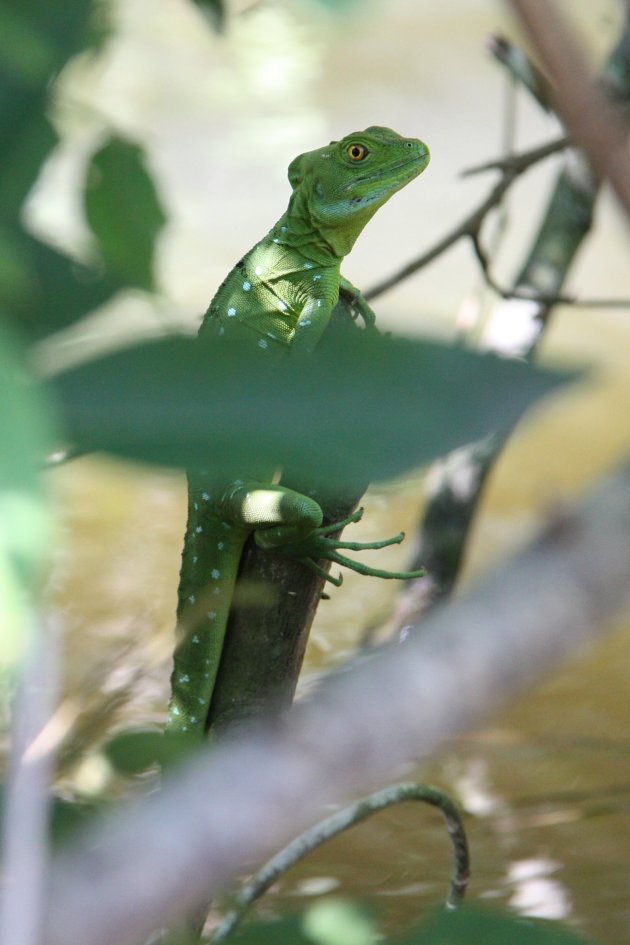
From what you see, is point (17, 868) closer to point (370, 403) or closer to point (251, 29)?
point (370, 403)

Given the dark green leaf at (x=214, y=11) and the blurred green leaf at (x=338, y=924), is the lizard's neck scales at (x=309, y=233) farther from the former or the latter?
the blurred green leaf at (x=338, y=924)

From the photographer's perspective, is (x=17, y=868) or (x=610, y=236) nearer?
(x=17, y=868)

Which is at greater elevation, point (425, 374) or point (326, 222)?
point (425, 374)

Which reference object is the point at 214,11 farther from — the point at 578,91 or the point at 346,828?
the point at 346,828

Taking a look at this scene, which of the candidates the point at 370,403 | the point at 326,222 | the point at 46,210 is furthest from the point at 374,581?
the point at 370,403

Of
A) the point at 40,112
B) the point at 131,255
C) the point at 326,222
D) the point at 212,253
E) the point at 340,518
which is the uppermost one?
the point at 40,112

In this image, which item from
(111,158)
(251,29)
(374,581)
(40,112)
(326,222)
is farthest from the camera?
(251,29)
